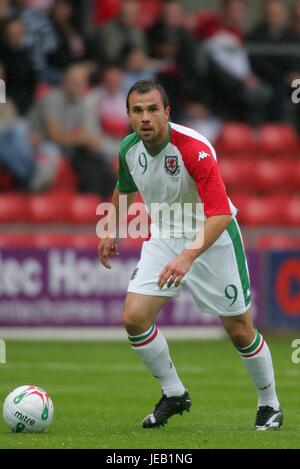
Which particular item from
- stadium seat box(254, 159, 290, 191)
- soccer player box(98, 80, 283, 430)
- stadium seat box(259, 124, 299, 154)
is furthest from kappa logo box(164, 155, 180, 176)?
stadium seat box(259, 124, 299, 154)

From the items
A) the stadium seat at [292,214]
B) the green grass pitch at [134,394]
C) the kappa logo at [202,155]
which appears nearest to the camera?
the green grass pitch at [134,394]

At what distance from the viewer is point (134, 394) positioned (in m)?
9.96

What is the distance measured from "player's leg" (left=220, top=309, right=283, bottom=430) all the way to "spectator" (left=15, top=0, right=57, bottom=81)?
32.5 ft

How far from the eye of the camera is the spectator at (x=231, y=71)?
17.8m

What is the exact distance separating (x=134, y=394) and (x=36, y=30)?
8155 millimetres

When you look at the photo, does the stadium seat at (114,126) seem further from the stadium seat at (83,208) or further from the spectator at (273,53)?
the spectator at (273,53)

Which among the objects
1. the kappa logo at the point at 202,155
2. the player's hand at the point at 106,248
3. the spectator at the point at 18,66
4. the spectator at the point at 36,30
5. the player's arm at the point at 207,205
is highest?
the spectator at the point at 36,30

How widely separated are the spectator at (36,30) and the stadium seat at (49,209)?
2148mm

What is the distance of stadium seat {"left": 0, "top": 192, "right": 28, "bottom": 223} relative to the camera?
51.5 ft

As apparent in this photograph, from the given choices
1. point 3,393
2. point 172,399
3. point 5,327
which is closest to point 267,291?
point 5,327

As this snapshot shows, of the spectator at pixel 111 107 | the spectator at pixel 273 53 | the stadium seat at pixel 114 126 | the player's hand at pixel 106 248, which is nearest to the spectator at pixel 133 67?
the spectator at pixel 111 107

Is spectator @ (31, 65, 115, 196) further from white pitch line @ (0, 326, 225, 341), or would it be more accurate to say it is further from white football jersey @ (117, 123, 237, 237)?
white football jersey @ (117, 123, 237, 237)

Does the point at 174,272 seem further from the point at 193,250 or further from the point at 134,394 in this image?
the point at 134,394

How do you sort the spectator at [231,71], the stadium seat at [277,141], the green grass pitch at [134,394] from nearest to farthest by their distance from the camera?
the green grass pitch at [134,394], the spectator at [231,71], the stadium seat at [277,141]
